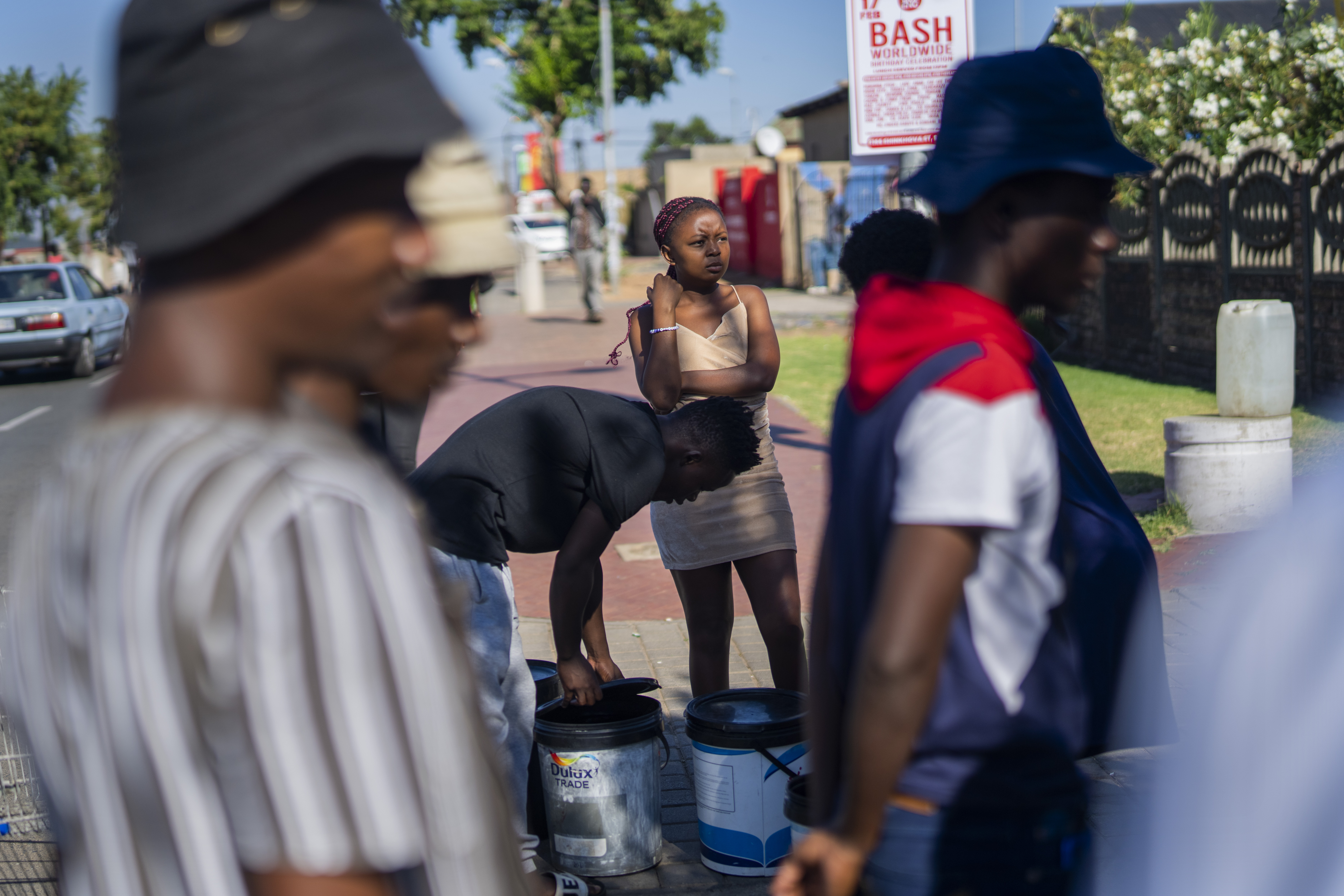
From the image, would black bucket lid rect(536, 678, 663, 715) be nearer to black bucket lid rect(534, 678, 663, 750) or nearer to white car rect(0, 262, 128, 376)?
black bucket lid rect(534, 678, 663, 750)

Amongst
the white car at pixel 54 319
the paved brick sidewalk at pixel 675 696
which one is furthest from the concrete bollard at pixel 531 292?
the paved brick sidewalk at pixel 675 696

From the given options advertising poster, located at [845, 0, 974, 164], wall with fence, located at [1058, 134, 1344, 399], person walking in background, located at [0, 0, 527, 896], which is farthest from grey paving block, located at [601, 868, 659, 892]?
wall with fence, located at [1058, 134, 1344, 399]

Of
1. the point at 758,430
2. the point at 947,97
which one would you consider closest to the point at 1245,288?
the point at 758,430

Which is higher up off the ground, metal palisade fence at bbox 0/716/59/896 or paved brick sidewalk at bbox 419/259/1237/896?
metal palisade fence at bbox 0/716/59/896

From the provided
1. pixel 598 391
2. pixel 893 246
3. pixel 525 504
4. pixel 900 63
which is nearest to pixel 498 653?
pixel 525 504

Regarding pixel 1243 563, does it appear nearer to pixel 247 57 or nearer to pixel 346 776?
pixel 346 776

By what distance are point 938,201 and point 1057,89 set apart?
0.73 ft

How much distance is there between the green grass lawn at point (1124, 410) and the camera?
9047 mm

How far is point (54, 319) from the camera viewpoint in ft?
62.2

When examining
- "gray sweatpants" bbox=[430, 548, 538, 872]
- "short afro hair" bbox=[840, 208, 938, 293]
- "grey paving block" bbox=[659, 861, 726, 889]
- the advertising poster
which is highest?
the advertising poster

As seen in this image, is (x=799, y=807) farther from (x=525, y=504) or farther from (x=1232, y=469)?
(x=1232, y=469)

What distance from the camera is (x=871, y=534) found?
1760 millimetres

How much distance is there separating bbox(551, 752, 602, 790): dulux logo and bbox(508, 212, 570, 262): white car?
42569 mm

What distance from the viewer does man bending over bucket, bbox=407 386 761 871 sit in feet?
11.3
